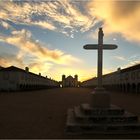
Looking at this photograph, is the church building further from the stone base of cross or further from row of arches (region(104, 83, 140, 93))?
the stone base of cross

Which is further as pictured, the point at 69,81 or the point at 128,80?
the point at 69,81

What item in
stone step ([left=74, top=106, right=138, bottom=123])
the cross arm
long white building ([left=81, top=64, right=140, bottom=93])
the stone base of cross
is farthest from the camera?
long white building ([left=81, top=64, right=140, bottom=93])

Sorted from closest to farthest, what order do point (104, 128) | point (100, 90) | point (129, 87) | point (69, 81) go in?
point (104, 128), point (100, 90), point (129, 87), point (69, 81)

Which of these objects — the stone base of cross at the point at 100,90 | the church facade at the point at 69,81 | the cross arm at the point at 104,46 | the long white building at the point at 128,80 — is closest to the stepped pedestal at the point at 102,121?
the stone base of cross at the point at 100,90

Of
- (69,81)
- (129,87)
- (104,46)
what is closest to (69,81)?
(69,81)

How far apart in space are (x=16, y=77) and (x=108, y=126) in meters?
51.1

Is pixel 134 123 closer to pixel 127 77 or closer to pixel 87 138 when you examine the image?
pixel 87 138

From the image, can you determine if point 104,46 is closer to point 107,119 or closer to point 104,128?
point 107,119

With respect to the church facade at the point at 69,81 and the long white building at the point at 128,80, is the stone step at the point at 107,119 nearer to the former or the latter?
the long white building at the point at 128,80

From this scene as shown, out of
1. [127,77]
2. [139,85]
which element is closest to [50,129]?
[139,85]

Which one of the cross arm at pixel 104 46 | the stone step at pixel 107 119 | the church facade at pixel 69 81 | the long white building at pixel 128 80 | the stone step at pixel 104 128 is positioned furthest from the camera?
the church facade at pixel 69 81

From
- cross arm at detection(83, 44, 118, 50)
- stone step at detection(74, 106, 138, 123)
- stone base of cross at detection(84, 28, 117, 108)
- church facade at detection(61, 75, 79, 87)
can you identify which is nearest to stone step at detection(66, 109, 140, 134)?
stone step at detection(74, 106, 138, 123)

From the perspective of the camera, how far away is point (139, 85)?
4584 centimetres

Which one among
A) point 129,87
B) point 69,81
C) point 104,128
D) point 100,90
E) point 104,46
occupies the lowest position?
point 104,128
